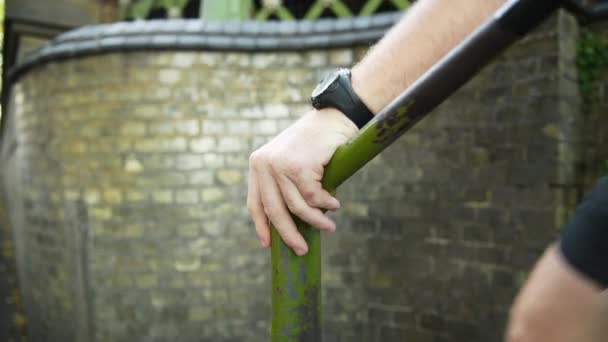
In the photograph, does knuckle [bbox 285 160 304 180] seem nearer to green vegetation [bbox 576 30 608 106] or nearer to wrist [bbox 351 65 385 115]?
wrist [bbox 351 65 385 115]

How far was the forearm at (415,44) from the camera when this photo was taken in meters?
0.75

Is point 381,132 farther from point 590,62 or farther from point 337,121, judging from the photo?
point 590,62

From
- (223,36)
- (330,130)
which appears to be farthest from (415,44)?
(223,36)

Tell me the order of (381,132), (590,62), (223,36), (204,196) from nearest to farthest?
(381,132) < (590,62) < (223,36) < (204,196)

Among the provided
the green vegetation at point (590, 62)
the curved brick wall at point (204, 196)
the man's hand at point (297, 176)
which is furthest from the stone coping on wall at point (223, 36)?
the man's hand at point (297, 176)

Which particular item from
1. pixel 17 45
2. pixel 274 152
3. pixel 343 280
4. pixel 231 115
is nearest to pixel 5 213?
pixel 17 45

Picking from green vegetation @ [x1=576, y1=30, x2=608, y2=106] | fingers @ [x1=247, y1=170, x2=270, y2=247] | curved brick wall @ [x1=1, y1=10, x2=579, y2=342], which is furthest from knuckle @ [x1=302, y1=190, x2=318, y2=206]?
green vegetation @ [x1=576, y1=30, x2=608, y2=106]

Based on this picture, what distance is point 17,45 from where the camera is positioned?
238 inches

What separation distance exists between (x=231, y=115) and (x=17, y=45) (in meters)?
3.99

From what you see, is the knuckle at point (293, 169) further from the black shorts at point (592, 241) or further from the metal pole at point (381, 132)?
the black shorts at point (592, 241)

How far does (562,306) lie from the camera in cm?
52

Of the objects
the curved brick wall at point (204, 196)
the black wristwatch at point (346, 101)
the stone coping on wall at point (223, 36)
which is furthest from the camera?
the stone coping on wall at point (223, 36)

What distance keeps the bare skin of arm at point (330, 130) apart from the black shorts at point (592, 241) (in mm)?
374

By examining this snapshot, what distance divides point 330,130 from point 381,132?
133mm
